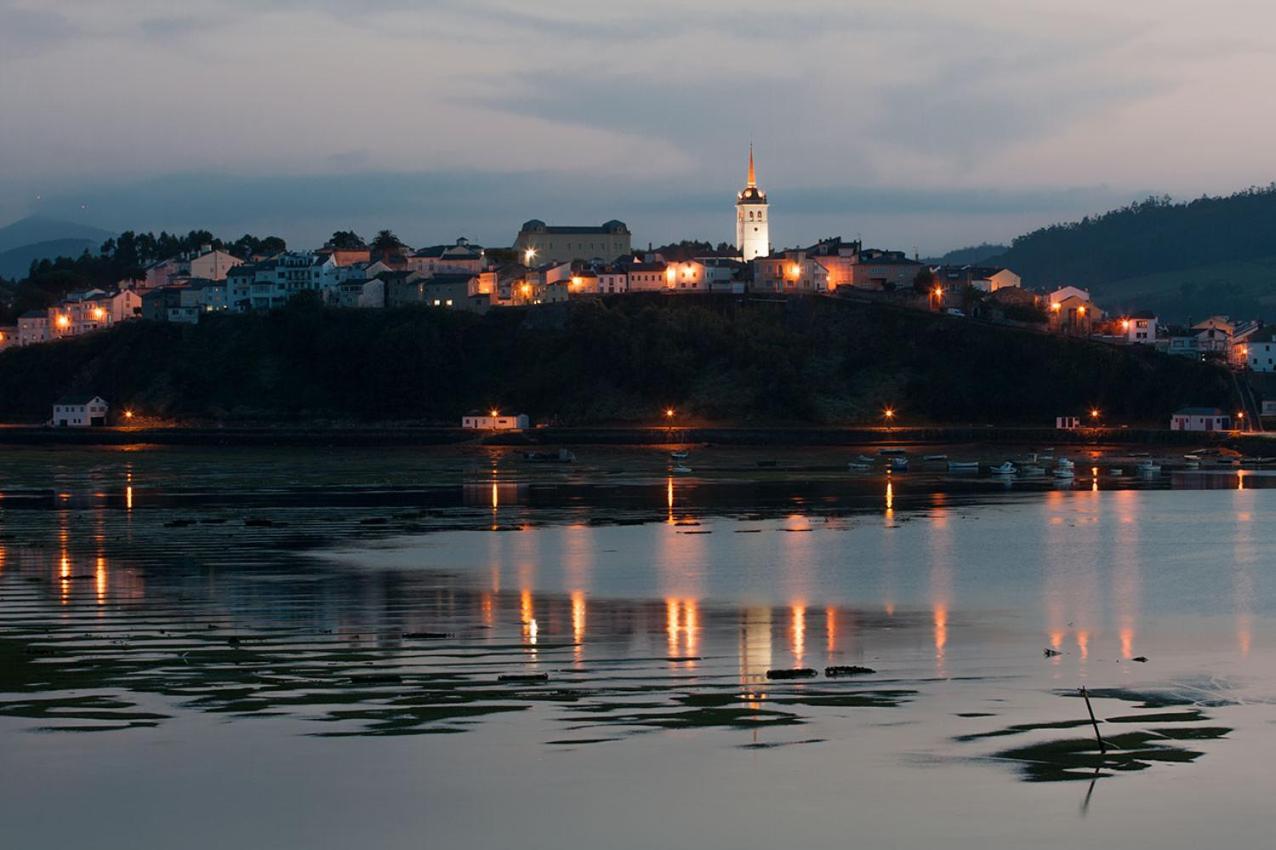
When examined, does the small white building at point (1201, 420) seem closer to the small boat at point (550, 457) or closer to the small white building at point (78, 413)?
the small boat at point (550, 457)

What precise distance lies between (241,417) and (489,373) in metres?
15.4

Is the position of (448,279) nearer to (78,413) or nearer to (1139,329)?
(78,413)

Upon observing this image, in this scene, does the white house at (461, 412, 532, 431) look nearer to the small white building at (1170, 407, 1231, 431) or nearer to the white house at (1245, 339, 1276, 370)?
the small white building at (1170, 407, 1231, 431)

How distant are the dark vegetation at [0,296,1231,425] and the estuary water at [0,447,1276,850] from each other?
45380 mm

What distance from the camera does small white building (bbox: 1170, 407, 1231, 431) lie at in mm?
84938

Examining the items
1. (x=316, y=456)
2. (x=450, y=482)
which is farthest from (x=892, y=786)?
→ (x=316, y=456)

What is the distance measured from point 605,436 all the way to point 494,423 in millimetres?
8686

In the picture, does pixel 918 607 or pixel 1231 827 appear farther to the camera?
pixel 918 607

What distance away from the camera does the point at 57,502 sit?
2186 inches

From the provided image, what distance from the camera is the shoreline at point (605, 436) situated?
85625mm

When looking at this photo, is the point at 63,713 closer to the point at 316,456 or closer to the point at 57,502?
the point at 57,502

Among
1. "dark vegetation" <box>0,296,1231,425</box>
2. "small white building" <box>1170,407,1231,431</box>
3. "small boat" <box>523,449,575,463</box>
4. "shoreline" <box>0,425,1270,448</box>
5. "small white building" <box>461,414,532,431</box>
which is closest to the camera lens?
"small boat" <box>523,449,575,463</box>

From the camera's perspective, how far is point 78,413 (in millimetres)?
103750

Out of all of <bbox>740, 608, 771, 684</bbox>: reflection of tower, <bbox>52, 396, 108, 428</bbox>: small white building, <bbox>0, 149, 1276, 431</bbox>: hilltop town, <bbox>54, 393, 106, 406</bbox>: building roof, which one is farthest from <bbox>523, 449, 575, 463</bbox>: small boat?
<bbox>740, 608, 771, 684</bbox>: reflection of tower
